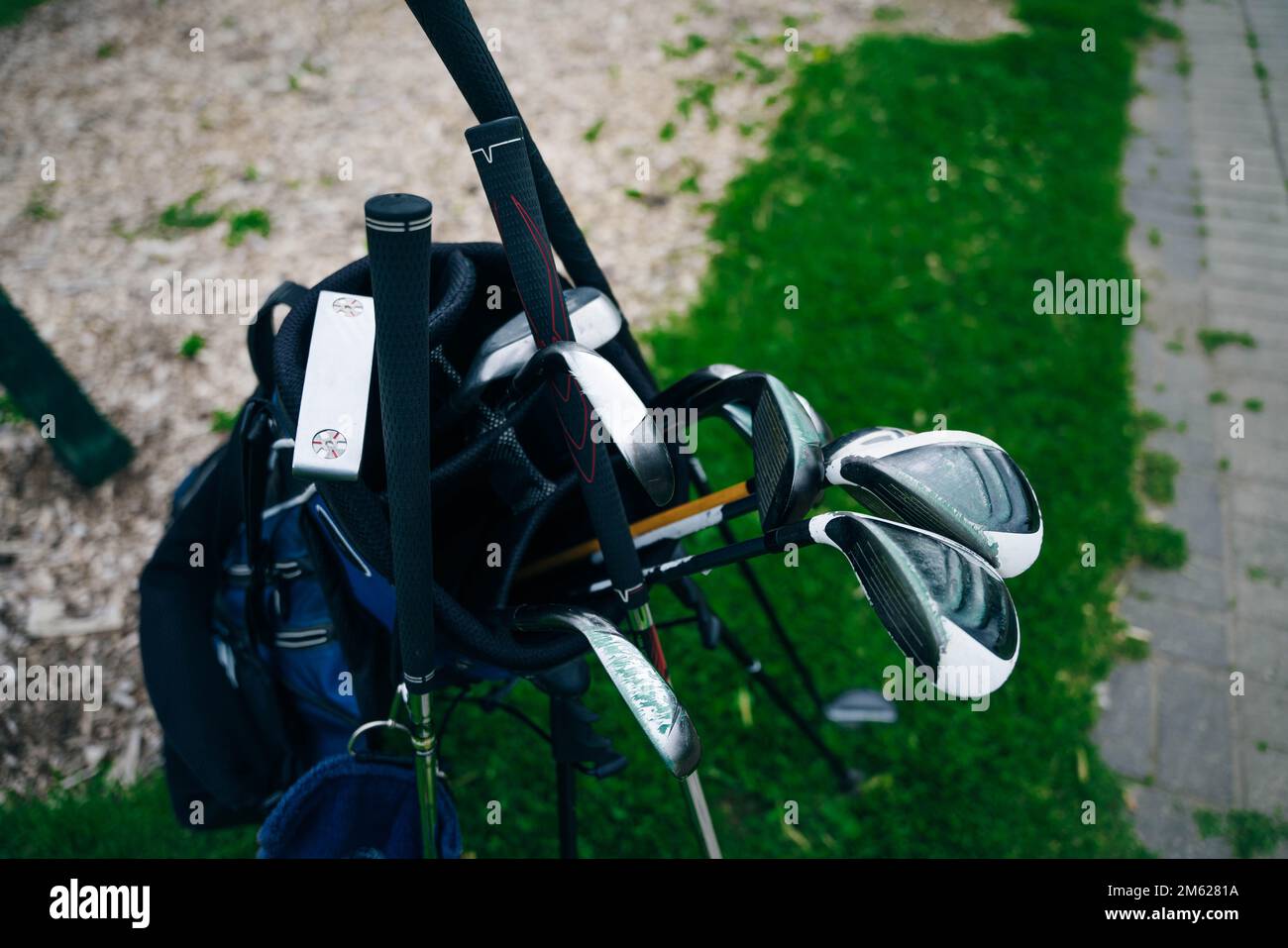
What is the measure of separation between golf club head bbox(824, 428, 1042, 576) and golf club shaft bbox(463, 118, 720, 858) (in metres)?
0.35

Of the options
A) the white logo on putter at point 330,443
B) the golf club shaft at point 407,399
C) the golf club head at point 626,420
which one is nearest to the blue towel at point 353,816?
the golf club shaft at point 407,399

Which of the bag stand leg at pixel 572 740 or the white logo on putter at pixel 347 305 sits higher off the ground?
the white logo on putter at pixel 347 305

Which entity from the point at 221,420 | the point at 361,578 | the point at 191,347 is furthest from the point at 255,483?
the point at 191,347

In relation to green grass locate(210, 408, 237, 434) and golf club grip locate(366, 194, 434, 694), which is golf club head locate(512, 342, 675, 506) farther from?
green grass locate(210, 408, 237, 434)

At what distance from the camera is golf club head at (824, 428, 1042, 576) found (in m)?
1.18

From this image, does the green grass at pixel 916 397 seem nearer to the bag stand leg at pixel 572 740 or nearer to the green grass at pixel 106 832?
the green grass at pixel 106 832

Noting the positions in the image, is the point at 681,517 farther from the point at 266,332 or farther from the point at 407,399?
the point at 266,332

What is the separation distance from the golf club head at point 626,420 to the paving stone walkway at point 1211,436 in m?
2.18

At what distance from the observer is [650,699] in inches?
45.6

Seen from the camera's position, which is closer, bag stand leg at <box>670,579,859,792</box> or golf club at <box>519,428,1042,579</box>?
golf club at <box>519,428,1042,579</box>

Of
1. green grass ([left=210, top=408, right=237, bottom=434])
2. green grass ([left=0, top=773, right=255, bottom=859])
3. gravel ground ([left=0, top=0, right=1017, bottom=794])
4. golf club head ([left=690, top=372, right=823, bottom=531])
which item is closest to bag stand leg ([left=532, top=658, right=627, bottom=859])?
golf club head ([left=690, top=372, right=823, bottom=531])

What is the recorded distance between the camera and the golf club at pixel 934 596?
1.04 m
